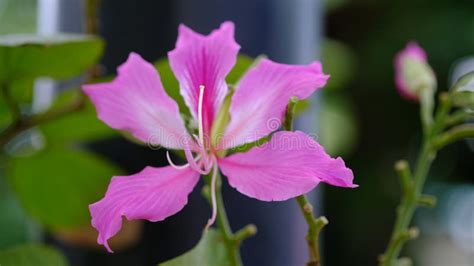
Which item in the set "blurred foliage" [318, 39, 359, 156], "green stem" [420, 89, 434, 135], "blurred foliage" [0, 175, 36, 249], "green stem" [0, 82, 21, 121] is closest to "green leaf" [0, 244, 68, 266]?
"green stem" [0, 82, 21, 121]

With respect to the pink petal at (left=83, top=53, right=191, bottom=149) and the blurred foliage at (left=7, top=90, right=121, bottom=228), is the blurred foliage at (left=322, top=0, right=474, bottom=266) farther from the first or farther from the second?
the pink petal at (left=83, top=53, right=191, bottom=149)

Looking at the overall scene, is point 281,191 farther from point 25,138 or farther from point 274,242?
point 25,138

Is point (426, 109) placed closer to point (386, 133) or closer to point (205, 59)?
point (205, 59)

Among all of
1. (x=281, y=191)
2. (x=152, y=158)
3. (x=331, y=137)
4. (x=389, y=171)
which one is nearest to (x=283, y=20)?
(x=152, y=158)

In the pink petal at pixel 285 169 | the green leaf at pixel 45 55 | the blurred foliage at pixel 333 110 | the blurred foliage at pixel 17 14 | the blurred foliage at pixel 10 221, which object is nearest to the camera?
the pink petal at pixel 285 169

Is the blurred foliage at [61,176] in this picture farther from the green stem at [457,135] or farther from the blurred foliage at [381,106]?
the blurred foliage at [381,106]

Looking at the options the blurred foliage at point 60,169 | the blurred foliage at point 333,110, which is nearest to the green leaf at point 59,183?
the blurred foliage at point 60,169
